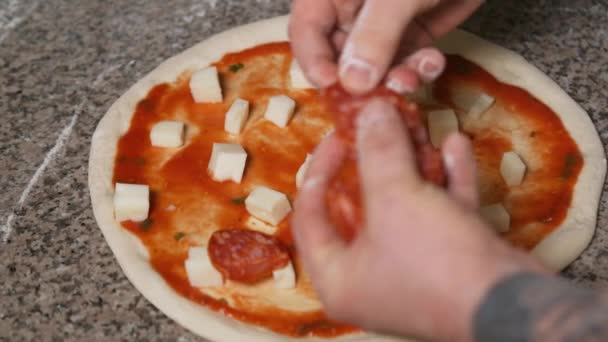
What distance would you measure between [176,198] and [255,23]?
0.74 metres

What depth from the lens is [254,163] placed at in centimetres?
194

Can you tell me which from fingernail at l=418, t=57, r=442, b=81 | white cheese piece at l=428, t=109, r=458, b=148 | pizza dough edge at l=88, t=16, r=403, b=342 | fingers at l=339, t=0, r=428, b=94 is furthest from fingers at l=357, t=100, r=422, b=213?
white cheese piece at l=428, t=109, r=458, b=148

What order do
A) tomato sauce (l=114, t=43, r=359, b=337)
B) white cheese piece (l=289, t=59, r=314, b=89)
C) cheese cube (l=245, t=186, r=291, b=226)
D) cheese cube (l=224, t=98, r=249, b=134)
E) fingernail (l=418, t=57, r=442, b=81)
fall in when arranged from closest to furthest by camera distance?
fingernail (l=418, t=57, r=442, b=81), tomato sauce (l=114, t=43, r=359, b=337), cheese cube (l=245, t=186, r=291, b=226), cheese cube (l=224, t=98, r=249, b=134), white cheese piece (l=289, t=59, r=314, b=89)

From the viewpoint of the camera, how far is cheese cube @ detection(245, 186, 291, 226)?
1762 mm

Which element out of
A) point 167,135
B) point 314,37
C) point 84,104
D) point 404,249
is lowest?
point 84,104

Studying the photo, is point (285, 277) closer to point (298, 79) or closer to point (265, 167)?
point (265, 167)

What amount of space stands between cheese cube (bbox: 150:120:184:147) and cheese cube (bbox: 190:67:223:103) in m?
0.14

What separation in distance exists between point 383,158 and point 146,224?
0.82 m

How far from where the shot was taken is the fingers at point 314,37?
1.58 meters

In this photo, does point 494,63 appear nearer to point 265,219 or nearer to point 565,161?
point 565,161

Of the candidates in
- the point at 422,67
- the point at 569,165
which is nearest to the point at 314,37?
the point at 422,67

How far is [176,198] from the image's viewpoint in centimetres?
185

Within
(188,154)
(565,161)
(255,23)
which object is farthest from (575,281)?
(255,23)

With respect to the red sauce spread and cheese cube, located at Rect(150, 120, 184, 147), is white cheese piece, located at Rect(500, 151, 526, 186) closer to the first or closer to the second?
the red sauce spread
